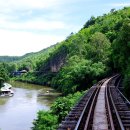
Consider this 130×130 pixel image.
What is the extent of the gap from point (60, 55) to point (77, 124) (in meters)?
135

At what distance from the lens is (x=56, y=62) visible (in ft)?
530

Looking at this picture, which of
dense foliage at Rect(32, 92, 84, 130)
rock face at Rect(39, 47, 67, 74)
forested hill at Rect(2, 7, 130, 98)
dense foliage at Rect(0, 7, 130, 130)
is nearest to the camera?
dense foliage at Rect(32, 92, 84, 130)

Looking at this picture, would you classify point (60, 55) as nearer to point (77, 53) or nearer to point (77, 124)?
point (77, 53)

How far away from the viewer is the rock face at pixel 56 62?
153 metres

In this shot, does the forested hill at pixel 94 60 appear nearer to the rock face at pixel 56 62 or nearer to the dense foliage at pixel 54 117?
the rock face at pixel 56 62

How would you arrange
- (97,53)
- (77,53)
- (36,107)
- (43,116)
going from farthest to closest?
(77,53) < (97,53) < (36,107) < (43,116)

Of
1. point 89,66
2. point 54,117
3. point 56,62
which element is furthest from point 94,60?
point 56,62

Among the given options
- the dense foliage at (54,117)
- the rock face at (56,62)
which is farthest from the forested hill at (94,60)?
the dense foliage at (54,117)

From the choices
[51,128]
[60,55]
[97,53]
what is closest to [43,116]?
[51,128]

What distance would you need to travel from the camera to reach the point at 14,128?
157 feet

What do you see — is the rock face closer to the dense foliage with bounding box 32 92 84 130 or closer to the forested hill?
the forested hill

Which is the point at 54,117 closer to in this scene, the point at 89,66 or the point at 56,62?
the point at 89,66

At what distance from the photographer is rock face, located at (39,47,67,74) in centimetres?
15281

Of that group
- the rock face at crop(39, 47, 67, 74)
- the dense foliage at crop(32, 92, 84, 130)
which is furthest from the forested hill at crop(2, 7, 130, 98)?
the dense foliage at crop(32, 92, 84, 130)
